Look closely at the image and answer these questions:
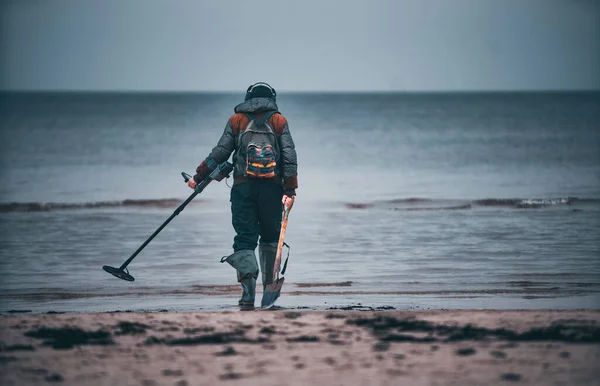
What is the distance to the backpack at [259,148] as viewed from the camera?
25.0 ft

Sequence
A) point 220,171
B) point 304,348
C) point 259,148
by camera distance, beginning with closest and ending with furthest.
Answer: point 304,348, point 259,148, point 220,171

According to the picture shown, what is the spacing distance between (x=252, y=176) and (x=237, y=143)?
0.33 m

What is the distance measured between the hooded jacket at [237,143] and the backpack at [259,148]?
0.13 feet

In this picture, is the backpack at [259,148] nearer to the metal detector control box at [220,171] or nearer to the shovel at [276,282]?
the metal detector control box at [220,171]

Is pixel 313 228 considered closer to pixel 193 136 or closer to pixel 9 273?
pixel 9 273

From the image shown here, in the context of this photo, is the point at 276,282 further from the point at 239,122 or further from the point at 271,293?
the point at 239,122

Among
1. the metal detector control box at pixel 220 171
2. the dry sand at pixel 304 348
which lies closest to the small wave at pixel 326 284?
the metal detector control box at pixel 220 171

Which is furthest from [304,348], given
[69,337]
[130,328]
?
[69,337]

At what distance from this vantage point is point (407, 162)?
38094 millimetres

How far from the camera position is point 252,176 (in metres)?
7.65

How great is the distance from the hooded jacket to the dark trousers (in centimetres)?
7

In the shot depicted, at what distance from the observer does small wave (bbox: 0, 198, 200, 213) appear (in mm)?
19281

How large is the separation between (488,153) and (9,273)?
35.6 meters

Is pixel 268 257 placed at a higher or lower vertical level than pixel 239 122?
lower
